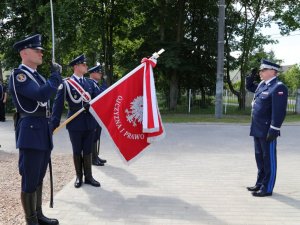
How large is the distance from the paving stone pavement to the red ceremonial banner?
1.72ft

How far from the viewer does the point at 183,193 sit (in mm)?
6254

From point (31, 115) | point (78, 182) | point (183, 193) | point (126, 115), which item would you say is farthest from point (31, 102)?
point (183, 193)

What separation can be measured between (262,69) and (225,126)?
10.2 metres

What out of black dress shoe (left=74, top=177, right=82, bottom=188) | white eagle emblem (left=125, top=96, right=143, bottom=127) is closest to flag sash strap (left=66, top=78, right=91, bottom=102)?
white eagle emblem (left=125, top=96, right=143, bottom=127)

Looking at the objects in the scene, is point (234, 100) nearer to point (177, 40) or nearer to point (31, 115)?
point (177, 40)

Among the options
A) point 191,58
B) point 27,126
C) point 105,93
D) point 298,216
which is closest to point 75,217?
point 27,126

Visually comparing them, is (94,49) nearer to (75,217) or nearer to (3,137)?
(3,137)

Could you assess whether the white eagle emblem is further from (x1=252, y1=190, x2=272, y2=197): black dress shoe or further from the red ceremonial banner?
(x1=252, y1=190, x2=272, y2=197): black dress shoe

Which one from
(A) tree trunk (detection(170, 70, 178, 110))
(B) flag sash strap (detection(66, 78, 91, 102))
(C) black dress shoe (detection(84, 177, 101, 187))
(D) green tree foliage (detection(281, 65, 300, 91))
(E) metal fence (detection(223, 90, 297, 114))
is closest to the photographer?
(B) flag sash strap (detection(66, 78, 91, 102))

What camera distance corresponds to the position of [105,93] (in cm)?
598

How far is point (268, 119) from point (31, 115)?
138 inches

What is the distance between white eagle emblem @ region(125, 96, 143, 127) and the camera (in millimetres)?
5961

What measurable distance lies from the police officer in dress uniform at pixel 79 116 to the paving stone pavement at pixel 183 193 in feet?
1.22

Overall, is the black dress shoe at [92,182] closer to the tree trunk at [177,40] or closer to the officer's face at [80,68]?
the officer's face at [80,68]
